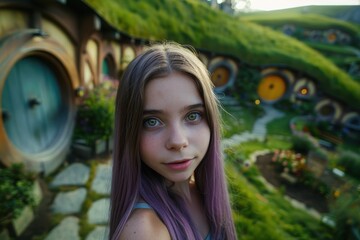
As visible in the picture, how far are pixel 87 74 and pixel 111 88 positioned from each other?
0.88 m

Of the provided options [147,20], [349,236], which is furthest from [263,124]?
[349,236]

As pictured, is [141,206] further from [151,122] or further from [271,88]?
[271,88]

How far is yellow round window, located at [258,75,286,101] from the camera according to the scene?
1700 centimetres

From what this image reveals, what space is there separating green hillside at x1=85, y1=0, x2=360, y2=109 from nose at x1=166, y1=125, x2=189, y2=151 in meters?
9.81

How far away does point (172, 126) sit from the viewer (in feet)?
3.18

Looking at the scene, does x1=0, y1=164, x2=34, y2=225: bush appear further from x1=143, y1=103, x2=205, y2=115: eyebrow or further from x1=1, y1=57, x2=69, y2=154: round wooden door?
x1=143, y1=103, x2=205, y2=115: eyebrow

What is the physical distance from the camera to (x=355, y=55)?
80.1 ft

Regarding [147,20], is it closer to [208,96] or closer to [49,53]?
[49,53]

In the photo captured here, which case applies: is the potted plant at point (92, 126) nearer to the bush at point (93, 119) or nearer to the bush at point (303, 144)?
the bush at point (93, 119)

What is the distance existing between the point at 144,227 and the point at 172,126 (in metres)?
0.43

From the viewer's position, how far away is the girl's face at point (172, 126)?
954 millimetres

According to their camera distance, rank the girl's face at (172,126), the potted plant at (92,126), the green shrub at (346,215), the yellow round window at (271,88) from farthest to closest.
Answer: the yellow round window at (271,88)
the potted plant at (92,126)
the green shrub at (346,215)
the girl's face at (172,126)

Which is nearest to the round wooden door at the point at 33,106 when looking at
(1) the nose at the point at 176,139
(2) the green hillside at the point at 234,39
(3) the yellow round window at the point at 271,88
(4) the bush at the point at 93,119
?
(4) the bush at the point at 93,119

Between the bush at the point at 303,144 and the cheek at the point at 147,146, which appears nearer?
the cheek at the point at 147,146
